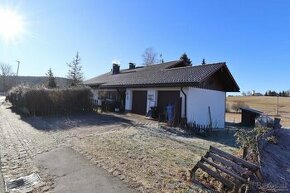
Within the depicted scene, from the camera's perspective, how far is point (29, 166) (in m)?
7.59

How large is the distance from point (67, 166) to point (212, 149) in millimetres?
3961

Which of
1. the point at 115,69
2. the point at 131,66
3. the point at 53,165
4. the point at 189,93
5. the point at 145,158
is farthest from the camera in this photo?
the point at 131,66

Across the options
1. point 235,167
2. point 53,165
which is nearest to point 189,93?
point 53,165

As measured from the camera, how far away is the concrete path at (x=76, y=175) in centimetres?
575

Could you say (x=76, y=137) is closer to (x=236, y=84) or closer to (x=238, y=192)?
(x=238, y=192)

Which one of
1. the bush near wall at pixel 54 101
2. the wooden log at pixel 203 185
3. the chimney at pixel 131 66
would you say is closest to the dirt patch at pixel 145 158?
the wooden log at pixel 203 185

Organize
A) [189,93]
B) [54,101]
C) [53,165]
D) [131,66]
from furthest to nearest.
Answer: [131,66]
[54,101]
[189,93]
[53,165]

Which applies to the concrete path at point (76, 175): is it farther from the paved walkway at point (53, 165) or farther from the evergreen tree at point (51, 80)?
the evergreen tree at point (51, 80)

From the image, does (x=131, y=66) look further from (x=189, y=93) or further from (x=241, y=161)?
(x=241, y=161)

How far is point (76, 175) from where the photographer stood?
6.64m

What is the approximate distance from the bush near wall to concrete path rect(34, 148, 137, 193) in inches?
459

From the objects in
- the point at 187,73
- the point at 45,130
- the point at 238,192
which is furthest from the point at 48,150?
the point at 187,73

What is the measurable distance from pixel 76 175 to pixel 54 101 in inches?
562

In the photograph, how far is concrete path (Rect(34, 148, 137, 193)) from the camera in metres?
5.75
